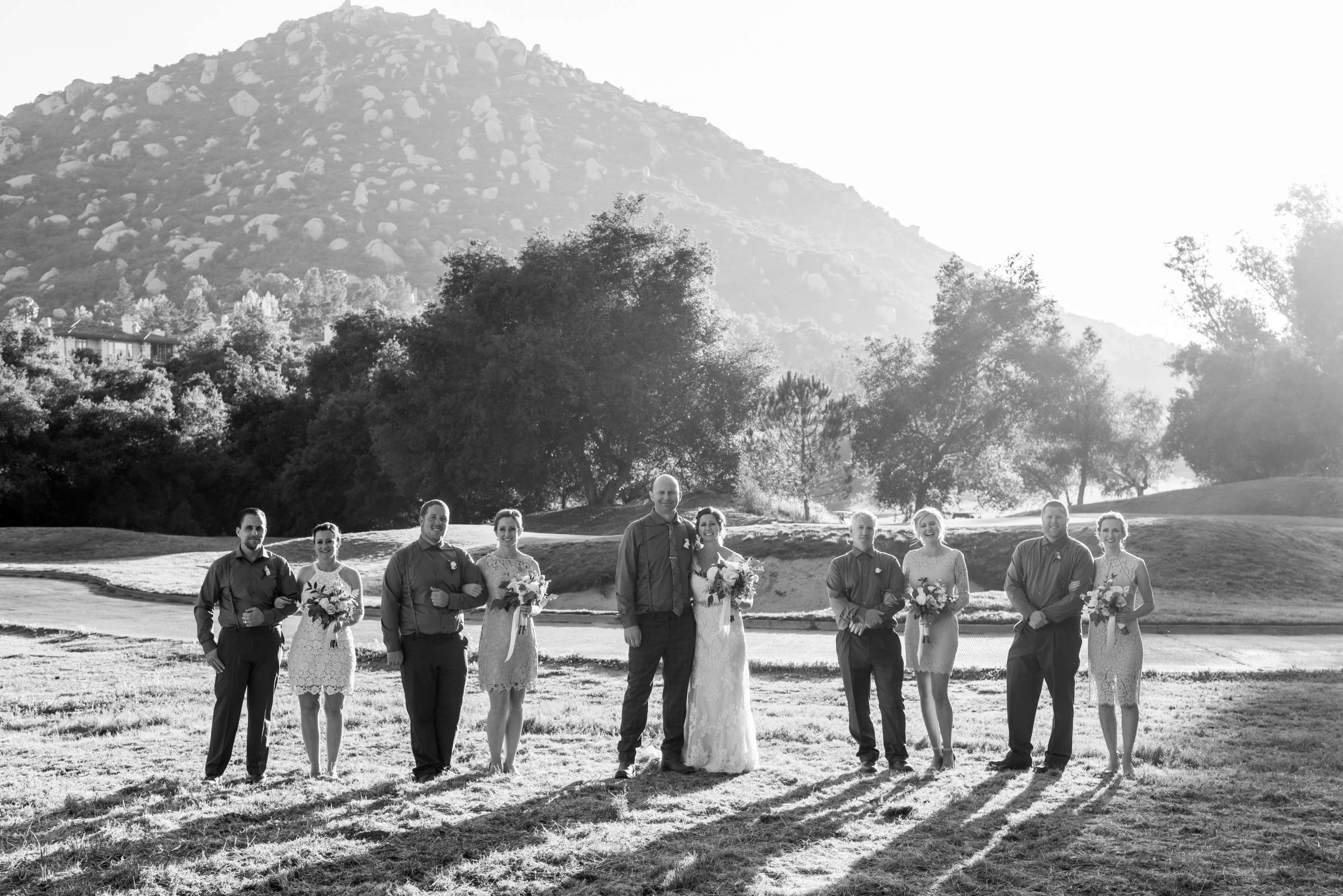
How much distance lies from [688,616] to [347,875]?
11.7 ft

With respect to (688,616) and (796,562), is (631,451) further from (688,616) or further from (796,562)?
(688,616)

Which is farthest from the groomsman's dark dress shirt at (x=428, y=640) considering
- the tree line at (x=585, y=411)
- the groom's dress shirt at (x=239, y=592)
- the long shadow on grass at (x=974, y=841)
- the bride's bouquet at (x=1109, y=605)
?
A: the tree line at (x=585, y=411)

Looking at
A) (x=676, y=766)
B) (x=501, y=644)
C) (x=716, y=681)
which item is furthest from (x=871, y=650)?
(x=501, y=644)

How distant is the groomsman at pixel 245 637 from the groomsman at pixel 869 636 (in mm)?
4381

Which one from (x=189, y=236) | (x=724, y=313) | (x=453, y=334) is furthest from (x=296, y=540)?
(x=189, y=236)

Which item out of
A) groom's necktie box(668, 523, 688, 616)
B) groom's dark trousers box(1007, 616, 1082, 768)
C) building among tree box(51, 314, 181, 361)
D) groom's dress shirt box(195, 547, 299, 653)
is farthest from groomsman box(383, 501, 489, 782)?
building among tree box(51, 314, 181, 361)

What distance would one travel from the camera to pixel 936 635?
8.73 meters

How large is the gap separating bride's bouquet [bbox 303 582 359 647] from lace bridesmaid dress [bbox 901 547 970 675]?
14.5 feet

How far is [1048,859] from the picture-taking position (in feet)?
20.3

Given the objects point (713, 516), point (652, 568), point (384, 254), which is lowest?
point (652, 568)

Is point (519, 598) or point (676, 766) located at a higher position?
point (519, 598)

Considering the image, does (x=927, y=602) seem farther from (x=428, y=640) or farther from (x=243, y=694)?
(x=243, y=694)

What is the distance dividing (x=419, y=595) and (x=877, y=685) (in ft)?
12.3

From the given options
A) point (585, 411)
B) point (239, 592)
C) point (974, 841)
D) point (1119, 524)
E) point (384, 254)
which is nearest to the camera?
point (974, 841)
